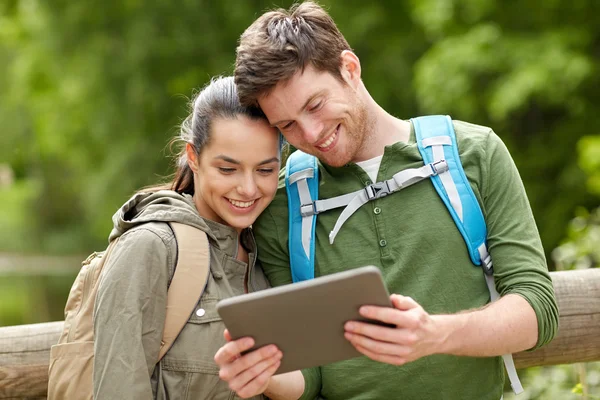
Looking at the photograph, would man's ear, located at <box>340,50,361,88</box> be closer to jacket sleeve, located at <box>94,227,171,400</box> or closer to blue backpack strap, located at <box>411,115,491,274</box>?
blue backpack strap, located at <box>411,115,491,274</box>

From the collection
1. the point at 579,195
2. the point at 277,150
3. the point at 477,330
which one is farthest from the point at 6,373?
the point at 579,195

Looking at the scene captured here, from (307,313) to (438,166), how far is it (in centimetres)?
88

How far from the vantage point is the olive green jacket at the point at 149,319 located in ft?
8.48

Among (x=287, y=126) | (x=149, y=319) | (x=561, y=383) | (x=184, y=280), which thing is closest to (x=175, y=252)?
(x=184, y=280)

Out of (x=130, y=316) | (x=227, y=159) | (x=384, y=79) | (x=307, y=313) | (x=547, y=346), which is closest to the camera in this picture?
(x=307, y=313)

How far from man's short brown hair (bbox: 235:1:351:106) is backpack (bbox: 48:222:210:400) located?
21.2 inches

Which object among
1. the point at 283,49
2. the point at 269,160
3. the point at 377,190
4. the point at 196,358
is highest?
the point at 283,49

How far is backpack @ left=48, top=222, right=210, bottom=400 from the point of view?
8.88 feet

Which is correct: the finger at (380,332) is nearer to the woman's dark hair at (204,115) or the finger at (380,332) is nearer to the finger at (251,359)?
the finger at (251,359)

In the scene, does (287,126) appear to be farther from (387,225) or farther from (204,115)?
(387,225)

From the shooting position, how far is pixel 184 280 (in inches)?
108

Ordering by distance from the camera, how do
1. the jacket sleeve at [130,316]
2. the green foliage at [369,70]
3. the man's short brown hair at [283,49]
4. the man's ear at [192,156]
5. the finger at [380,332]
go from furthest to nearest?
the green foliage at [369,70], the man's ear at [192,156], the man's short brown hair at [283,49], the jacket sleeve at [130,316], the finger at [380,332]

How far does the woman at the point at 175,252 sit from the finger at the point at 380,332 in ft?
1.79

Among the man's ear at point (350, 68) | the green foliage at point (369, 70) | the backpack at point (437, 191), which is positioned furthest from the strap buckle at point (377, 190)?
the green foliage at point (369, 70)
